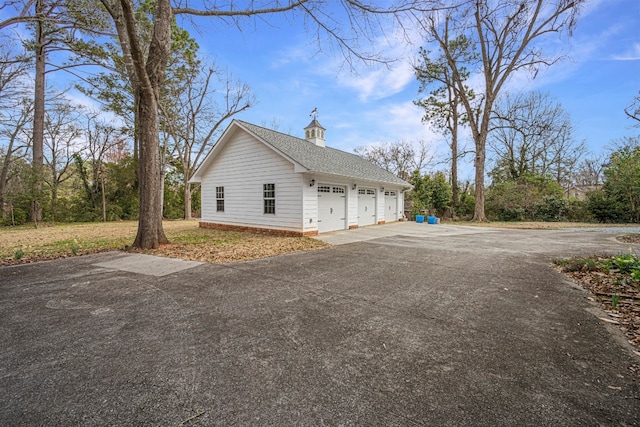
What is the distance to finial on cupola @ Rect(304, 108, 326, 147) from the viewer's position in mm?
15992

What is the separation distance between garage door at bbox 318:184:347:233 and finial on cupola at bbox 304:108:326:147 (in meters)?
5.03

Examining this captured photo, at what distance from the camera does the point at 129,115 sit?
61.2 feet

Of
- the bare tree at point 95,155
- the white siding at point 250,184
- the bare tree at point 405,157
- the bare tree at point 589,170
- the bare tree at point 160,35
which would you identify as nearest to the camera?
the bare tree at point 160,35

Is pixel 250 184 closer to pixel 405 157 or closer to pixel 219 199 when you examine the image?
pixel 219 199

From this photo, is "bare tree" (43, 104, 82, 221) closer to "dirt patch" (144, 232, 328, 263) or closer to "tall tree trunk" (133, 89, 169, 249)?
"tall tree trunk" (133, 89, 169, 249)

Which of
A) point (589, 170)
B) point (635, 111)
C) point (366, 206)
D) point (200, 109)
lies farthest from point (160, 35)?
point (589, 170)

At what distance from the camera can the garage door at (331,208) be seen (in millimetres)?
11398

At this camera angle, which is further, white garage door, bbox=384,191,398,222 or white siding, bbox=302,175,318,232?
white garage door, bbox=384,191,398,222

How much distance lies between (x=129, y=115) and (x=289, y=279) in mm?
20455

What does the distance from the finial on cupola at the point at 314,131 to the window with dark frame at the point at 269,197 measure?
6.08 m

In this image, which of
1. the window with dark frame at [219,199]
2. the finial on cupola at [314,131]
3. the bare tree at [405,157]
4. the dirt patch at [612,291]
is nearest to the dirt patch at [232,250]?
the window with dark frame at [219,199]

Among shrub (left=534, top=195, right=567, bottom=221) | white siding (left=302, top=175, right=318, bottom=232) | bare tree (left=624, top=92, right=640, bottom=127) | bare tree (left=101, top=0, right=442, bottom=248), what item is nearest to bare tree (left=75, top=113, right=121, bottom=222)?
bare tree (left=101, top=0, right=442, bottom=248)

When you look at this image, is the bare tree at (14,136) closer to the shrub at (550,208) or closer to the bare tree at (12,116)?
the bare tree at (12,116)

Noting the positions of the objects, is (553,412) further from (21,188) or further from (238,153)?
(21,188)
